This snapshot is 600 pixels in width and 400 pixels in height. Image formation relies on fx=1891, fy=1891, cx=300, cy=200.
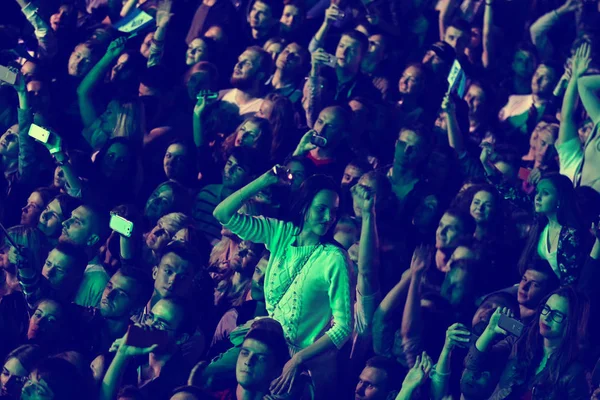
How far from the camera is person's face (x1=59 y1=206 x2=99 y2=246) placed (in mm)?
14172

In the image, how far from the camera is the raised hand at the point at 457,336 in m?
13.0

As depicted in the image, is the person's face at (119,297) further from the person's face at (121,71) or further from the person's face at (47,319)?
the person's face at (121,71)

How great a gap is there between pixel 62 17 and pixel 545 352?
4.95m

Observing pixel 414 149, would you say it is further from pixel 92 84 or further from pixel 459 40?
pixel 92 84

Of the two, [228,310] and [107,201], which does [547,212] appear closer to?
[228,310]

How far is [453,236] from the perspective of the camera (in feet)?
43.4

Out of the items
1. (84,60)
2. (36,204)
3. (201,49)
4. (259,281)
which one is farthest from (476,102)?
(36,204)

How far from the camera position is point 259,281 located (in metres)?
13.6

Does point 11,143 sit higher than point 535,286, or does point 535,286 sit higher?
point 535,286

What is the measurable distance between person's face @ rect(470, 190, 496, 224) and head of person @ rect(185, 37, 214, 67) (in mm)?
2667

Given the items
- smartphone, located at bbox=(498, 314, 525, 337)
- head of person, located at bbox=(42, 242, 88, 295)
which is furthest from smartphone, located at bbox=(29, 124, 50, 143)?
smartphone, located at bbox=(498, 314, 525, 337)

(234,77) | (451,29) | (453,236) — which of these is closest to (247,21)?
(234,77)

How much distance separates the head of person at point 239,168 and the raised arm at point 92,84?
1427 millimetres

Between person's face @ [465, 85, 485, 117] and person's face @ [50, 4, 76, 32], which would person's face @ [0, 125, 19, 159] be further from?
person's face @ [465, 85, 485, 117]
